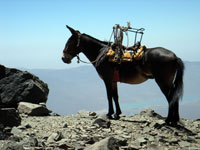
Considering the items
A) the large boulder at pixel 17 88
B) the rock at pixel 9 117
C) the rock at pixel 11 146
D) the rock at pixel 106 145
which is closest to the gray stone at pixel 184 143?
the rock at pixel 106 145

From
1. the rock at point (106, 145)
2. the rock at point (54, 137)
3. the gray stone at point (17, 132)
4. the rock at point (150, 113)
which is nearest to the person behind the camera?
the rock at point (106, 145)

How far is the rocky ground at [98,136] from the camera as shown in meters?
5.98

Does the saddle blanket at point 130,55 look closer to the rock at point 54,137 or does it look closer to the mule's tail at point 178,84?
the mule's tail at point 178,84

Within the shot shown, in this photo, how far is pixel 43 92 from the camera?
1158 cm

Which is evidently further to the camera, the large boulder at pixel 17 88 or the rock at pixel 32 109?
the large boulder at pixel 17 88

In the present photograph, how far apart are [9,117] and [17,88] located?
3606 mm

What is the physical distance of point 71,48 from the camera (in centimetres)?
1020

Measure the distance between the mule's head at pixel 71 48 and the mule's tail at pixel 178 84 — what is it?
3.99 meters

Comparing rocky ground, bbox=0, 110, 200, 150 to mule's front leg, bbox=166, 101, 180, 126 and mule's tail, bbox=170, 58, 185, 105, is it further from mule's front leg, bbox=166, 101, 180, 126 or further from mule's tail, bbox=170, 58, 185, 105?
mule's tail, bbox=170, 58, 185, 105

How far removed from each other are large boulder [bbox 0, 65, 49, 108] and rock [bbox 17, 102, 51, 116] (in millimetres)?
660

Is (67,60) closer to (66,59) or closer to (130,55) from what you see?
(66,59)

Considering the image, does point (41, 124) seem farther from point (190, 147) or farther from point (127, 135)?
point (190, 147)

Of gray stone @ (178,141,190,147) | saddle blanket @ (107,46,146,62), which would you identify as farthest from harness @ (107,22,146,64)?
gray stone @ (178,141,190,147)

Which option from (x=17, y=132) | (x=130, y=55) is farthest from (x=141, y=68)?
(x=17, y=132)
